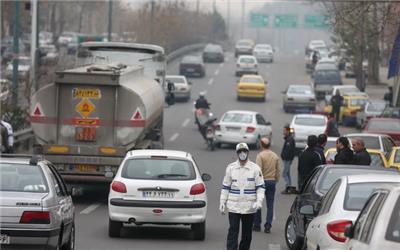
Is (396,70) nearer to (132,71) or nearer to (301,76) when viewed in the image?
(132,71)

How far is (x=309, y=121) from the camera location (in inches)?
1684

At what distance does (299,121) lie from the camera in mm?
42875

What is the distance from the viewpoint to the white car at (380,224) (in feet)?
27.9

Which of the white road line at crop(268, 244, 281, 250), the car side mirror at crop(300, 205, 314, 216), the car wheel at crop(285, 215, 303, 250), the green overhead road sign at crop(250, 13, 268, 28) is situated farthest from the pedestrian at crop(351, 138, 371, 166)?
the green overhead road sign at crop(250, 13, 268, 28)

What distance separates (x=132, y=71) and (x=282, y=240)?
8853 mm

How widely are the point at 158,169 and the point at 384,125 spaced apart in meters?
20.7

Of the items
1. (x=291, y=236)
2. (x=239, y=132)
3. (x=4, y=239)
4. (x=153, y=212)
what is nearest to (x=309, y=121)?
(x=239, y=132)

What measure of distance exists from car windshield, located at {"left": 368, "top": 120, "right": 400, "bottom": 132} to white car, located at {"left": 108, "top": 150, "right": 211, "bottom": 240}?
67.0 ft

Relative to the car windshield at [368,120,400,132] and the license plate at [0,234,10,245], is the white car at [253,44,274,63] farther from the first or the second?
the license plate at [0,234,10,245]

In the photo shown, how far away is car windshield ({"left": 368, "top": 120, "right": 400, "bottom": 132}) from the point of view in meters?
37.7

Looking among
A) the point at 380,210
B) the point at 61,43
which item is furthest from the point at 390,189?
the point at 61,43

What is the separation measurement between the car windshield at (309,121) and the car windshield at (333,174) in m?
26.1

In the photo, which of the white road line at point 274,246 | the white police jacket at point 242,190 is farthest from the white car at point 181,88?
the white police jacket at point 242,190

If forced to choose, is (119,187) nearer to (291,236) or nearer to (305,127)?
(291,236)
